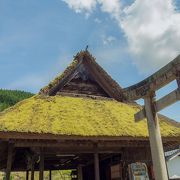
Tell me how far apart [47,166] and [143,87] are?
1060 cm

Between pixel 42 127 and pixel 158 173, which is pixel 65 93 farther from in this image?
pixel 158 173

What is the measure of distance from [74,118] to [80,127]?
962mm

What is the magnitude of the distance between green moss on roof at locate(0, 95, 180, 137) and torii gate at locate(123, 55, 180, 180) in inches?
116

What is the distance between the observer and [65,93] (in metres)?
13.8

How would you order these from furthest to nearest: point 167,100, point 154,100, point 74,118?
1. point 74,118
2. point 154,100
3. point 167,100

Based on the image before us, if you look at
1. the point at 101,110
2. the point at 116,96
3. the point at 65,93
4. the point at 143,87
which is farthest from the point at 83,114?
the point at 143,87

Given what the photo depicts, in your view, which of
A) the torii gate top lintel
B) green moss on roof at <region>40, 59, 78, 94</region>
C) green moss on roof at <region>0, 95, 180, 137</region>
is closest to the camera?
the torii gate top lintel

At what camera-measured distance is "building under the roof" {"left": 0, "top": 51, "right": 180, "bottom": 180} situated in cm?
1002

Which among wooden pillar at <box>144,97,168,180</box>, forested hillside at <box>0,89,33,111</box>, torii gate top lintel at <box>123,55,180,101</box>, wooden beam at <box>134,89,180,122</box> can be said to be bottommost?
wooden pillar at <box>144,97,168,180</box>

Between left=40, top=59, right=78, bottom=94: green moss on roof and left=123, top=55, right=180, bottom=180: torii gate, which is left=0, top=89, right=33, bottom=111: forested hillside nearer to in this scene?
left=40, top=59, right=78, bottom=94: green moss on roof

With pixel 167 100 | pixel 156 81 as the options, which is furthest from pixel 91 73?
pixel 167 100

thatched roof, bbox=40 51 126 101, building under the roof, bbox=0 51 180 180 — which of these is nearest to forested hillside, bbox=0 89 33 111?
building under the roof, bbox=0 51 180 180

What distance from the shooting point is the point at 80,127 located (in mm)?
10391

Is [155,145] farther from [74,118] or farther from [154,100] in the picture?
[74,118]
